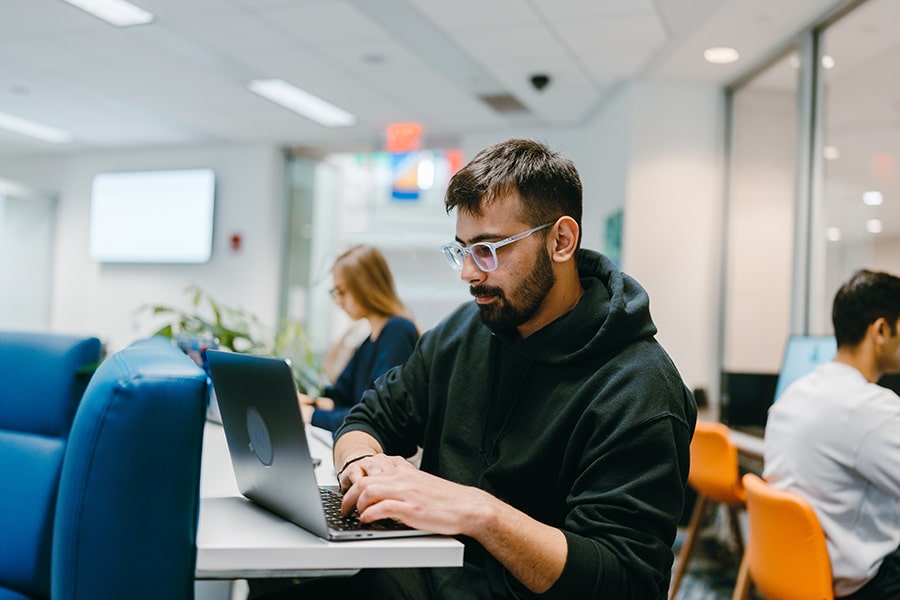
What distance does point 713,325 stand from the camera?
16.2 ft

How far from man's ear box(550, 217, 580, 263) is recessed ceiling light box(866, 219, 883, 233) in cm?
267

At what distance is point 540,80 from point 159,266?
424 centimetres

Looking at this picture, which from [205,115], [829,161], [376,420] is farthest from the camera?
[205,115]

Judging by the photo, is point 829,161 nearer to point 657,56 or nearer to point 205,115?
point 657,56

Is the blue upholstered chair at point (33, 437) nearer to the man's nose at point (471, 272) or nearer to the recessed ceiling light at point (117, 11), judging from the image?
the man's nose at point (471, 272)

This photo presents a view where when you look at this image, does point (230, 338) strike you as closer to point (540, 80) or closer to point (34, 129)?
point (540, 80)

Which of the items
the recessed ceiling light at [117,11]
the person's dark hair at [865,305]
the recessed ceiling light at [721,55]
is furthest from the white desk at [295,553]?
the recessed ceiling light at [721,55]

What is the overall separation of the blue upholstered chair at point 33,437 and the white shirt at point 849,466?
1682mm

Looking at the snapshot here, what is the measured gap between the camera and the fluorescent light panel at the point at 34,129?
262 inches

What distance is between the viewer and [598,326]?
136 centimetres

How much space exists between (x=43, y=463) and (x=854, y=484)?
5.94 feet

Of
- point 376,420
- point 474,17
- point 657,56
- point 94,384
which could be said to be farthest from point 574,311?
point 657,56

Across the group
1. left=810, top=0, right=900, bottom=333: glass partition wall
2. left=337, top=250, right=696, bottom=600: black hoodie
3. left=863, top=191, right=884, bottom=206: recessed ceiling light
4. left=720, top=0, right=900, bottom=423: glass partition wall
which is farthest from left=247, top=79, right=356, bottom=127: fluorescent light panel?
left=337, top=250, right=696, bottom=600: black hoodie

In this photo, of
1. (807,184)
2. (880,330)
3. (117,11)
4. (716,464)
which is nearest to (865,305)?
(880,330)
